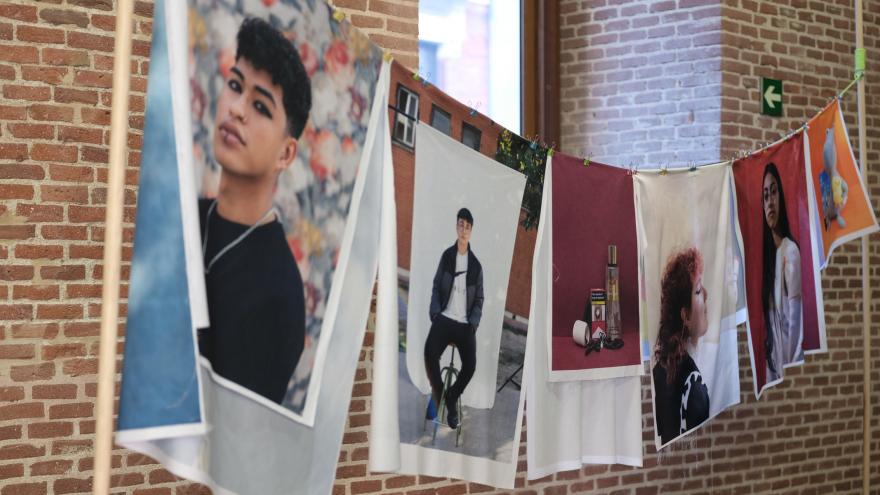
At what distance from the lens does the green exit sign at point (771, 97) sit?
18.9ft

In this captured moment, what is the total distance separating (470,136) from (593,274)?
0.90 meters

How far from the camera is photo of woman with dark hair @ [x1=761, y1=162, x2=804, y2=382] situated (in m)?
4.65

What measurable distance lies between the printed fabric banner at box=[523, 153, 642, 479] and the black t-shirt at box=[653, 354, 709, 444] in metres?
0.20

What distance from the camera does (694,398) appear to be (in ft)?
14.8

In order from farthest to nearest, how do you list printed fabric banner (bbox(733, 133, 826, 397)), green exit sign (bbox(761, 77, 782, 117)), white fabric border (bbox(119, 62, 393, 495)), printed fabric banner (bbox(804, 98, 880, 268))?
green exit sign (bbox(761, 77, 782, 117))
printed fabric banner (bbox(804, 98, 880, 268))
printed fabric banner (bbox(733, 133, 826, 397))
white fabric border (bbox(119, 62, 393, 495))

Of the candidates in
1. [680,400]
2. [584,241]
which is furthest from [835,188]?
[584,241]

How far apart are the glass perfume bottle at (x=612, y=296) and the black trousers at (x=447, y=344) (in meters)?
0.76

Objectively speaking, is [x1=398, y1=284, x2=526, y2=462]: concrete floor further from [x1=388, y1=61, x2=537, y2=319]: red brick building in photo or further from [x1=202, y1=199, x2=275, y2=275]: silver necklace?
[x1=202, y1=199, x2=275, y2=275]: silver necklace

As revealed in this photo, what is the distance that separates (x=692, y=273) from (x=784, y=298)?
627mm

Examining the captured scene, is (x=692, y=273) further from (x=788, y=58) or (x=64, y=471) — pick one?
(x=64, y=471)

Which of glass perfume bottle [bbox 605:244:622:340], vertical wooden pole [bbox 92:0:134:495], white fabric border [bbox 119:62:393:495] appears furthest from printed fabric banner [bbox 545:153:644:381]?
vertical wooden pole [bbox 92:0:134:495]

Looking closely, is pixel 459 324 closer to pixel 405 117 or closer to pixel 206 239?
pixel 405 117

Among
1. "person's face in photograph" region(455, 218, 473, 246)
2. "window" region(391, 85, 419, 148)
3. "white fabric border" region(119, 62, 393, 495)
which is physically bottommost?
"white fabric border" region(119, 62, 393, 495)

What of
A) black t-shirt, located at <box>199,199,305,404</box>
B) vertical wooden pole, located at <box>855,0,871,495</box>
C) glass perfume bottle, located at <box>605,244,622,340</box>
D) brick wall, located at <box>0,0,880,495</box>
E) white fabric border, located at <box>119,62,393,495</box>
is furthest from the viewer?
vertical wooden pole, located at <box>855,0,871,495</box>
